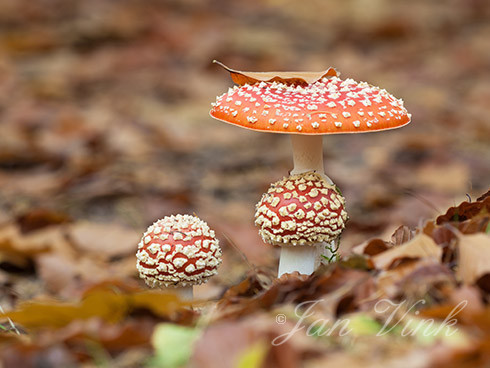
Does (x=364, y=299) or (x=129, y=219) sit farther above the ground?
(x=364, y=299)

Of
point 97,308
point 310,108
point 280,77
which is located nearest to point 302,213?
point 310,108

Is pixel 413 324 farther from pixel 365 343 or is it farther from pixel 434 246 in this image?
pixel 434 246

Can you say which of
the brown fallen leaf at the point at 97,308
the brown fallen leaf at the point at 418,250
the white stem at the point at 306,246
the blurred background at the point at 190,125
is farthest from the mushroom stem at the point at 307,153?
the brown fallen leaf at the point at 97,308

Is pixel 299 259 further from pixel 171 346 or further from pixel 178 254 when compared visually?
pixel 171 346

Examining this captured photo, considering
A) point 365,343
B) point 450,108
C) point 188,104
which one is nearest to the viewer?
point 365,343

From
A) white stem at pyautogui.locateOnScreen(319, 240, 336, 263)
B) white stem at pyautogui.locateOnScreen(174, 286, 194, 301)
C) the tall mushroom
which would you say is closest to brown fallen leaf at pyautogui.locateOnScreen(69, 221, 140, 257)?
white stem at pyautogui.locateOnScreen(174, 286, 194, 301)

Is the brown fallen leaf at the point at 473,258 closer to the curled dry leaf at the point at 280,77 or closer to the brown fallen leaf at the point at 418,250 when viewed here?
the brown fallen leaf at the point at 418,250

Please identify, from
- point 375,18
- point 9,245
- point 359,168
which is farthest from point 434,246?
point 375,18
